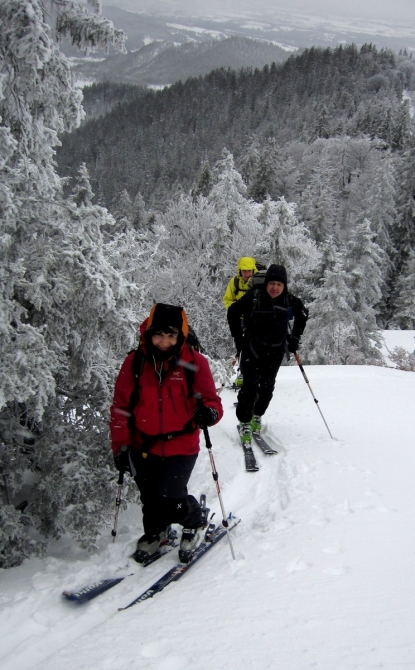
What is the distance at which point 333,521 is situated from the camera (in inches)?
162

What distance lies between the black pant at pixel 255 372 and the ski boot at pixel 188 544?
2.14m

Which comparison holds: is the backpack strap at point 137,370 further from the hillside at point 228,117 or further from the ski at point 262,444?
the hillside at point 228,117

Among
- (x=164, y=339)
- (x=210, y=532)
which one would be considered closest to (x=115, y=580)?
(x=210, y=532)

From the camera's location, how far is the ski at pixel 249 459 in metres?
5.66

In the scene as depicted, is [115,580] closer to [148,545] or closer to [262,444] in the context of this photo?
[148,545]

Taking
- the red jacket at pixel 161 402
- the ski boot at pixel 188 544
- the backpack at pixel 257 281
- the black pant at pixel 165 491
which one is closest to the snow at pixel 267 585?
the ski boot at pixel 188 544

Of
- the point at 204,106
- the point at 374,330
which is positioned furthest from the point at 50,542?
the point at 204,106

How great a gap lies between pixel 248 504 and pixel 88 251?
3.15 metres

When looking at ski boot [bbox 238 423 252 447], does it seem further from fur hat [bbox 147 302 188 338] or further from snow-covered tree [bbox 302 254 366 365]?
snow-covered tree [bbox 302 254 366 365]

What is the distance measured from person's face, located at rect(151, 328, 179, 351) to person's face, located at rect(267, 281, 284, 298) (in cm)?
216

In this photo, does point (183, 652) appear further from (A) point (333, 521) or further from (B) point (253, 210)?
(B) point (253, 210)

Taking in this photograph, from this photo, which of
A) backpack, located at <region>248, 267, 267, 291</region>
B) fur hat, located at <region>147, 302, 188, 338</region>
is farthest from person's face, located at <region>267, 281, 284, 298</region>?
fur hat, located at <region>147, 302, 188, 338</region>

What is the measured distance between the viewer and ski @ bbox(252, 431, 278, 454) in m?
6.14

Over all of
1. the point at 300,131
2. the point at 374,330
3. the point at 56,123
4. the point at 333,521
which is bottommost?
the point at 374,330
